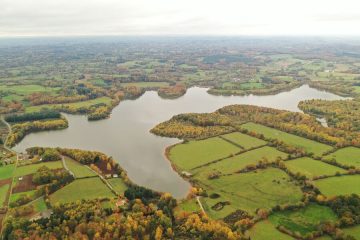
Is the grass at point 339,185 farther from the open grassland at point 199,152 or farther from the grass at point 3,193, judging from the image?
the grass at point 3,193

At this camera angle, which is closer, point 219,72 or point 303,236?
point 303,236

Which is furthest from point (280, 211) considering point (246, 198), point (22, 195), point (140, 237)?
point (22, 195)

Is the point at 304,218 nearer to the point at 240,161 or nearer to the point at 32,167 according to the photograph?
the point at 240,161

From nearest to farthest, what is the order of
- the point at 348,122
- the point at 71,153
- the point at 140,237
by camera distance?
the point at 140,237
the point at 71,153
the point at 348,122

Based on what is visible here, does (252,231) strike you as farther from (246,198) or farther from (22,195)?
(22,195)

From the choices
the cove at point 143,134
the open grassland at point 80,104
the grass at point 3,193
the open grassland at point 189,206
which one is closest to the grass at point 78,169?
the cove at point 143,134
